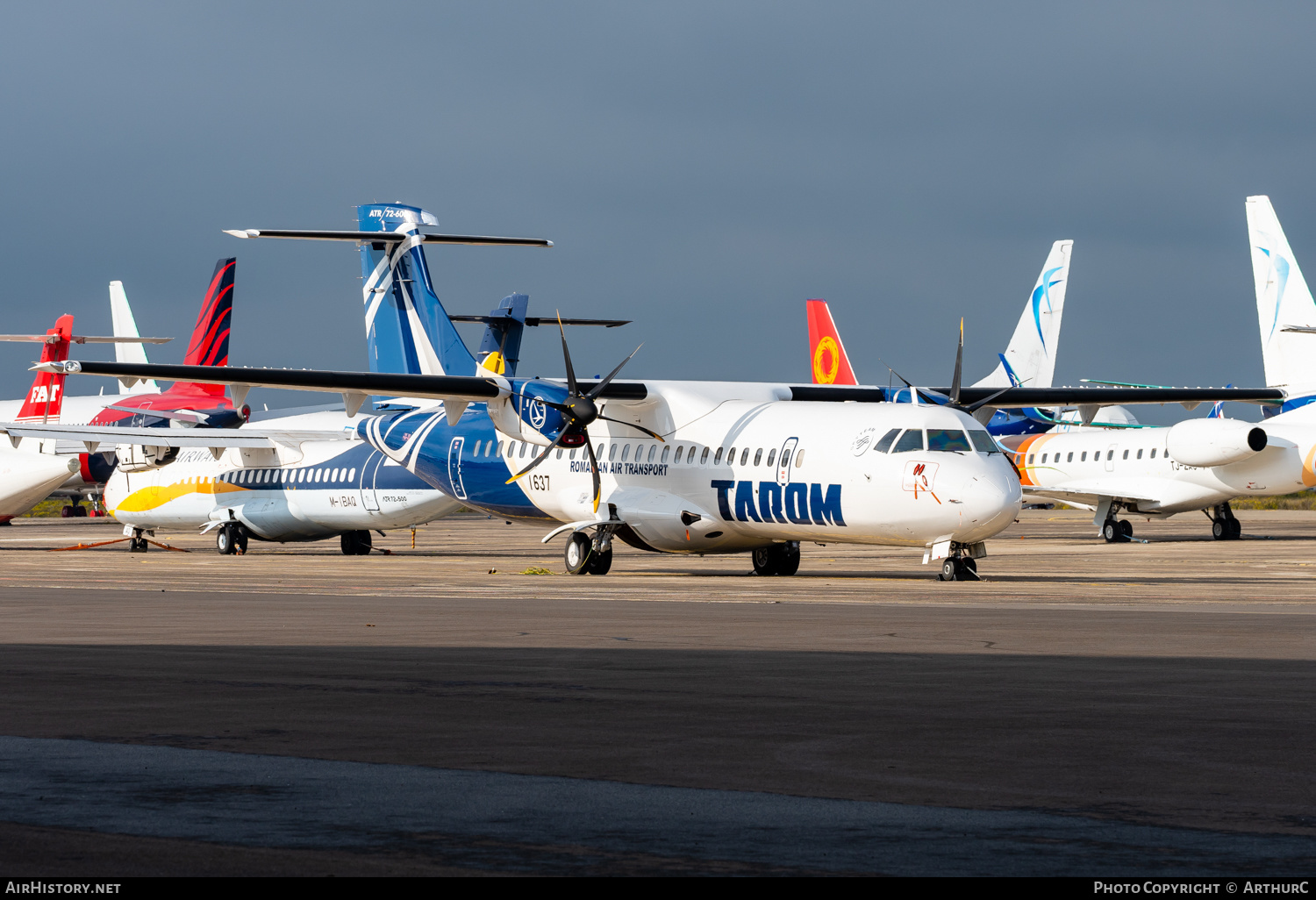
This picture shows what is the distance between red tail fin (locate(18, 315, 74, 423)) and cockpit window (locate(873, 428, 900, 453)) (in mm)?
31127

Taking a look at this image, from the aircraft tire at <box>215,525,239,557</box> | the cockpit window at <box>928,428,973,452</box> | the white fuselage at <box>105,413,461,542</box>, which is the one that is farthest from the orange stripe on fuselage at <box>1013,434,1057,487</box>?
the aircraft tire at <box>215,525,239,557</box>

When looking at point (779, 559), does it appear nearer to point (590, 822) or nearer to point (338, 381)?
point (338, 381)

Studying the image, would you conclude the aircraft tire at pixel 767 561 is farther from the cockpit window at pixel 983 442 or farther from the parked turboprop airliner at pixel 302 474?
the parked turboprop airliner at pixel 302 474

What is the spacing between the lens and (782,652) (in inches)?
514

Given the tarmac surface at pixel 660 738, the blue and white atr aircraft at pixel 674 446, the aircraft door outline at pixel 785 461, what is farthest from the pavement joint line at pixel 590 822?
the aircraft door outline at pixel 785 461

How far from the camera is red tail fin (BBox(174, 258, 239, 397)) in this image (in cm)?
6406

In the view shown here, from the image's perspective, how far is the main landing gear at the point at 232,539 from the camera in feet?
132

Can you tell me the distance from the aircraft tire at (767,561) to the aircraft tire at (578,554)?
10.2 feet

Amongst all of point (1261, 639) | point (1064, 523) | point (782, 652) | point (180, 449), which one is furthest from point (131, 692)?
point (1064, 523)

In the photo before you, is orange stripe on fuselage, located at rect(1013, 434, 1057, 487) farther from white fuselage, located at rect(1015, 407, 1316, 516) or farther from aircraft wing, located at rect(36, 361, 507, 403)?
aircraft wing, located at rect(36, 361, 507, 403)

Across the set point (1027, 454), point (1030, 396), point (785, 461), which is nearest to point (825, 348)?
point (1027, 454)

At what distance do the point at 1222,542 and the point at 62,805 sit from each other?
123 ft

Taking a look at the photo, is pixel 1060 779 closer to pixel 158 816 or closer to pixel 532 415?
pixel 158 816

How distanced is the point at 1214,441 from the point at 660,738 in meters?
32.9
